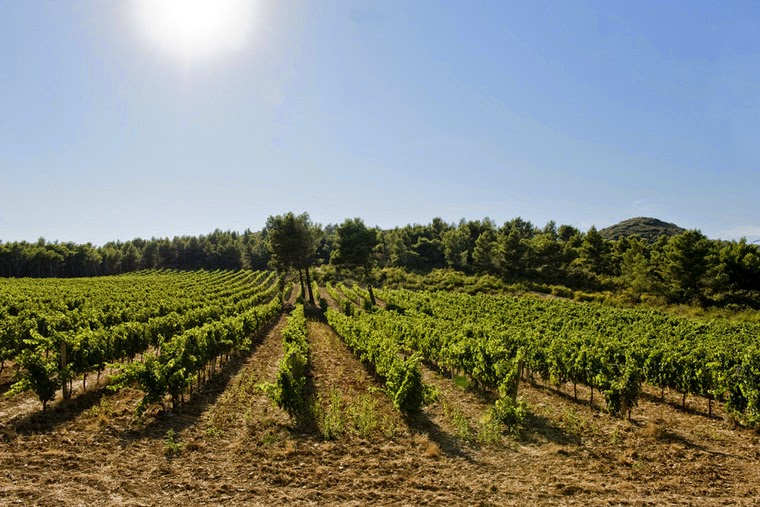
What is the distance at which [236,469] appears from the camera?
9.58 metres

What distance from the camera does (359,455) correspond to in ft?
34.5

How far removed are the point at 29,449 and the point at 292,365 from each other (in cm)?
754

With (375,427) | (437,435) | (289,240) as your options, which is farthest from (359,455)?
(289,240)

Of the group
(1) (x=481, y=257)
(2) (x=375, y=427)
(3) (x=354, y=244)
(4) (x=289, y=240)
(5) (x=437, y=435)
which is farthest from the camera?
(1) (x=481, y=257)

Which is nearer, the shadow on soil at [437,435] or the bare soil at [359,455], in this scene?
the bare soil at [359,455]

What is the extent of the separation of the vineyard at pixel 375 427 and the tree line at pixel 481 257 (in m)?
33.1

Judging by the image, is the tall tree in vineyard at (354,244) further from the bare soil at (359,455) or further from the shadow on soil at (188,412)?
the bare soil at (359,455)

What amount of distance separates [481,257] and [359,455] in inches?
3036

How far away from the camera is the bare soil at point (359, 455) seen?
8.52 metres

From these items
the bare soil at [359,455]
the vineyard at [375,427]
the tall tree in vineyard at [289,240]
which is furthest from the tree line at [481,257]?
the bare soil at [359,455]

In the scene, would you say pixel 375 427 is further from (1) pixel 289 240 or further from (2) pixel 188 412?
(1) pixel 289 240

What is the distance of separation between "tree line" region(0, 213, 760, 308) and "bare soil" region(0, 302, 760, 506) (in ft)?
131

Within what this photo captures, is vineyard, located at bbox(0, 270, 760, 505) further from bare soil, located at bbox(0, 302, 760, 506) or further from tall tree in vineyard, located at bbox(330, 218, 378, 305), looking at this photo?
tall tree in vineyard, located at bbox(330, 218, 378, 305)

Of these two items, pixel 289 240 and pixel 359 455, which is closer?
pixel 359 455
